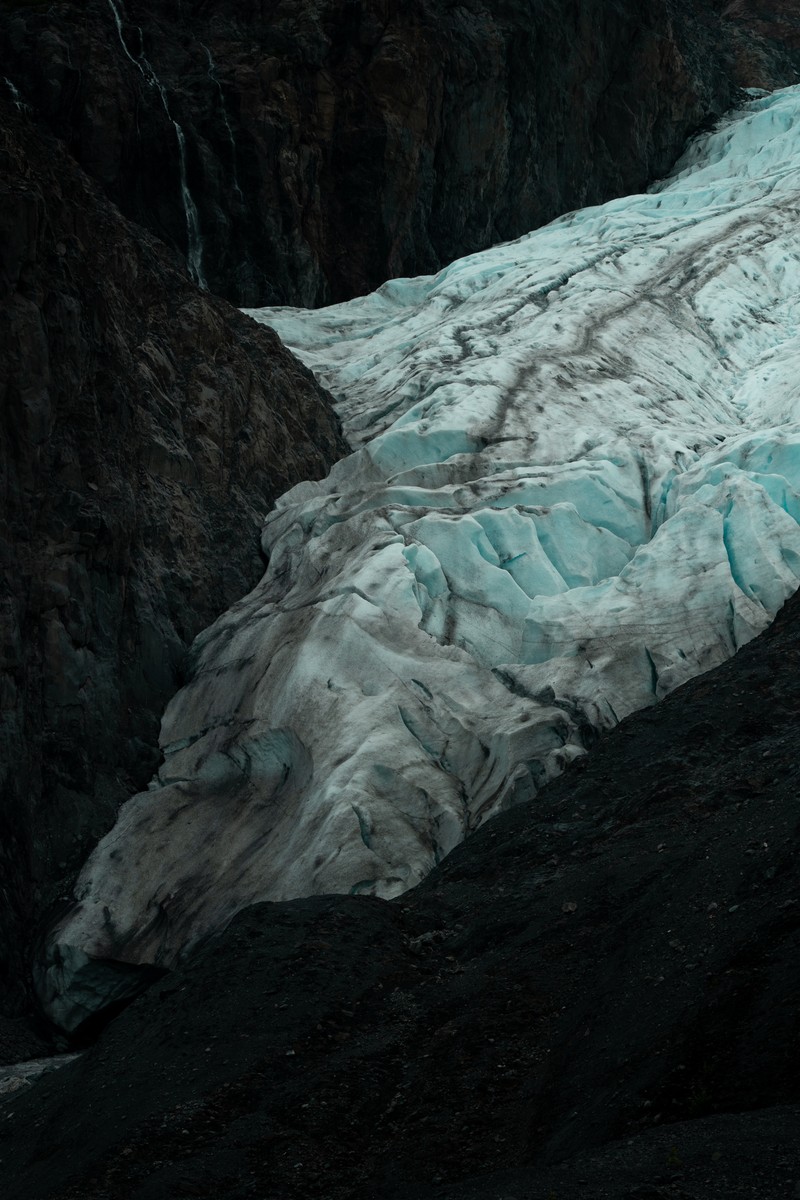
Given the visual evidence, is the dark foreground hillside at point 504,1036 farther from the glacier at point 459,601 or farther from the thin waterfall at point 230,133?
→ the thin waterfall at point 230,133

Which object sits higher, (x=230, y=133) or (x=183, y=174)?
(x=230, y=133)

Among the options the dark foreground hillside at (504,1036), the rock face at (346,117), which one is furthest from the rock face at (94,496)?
the rock face at (346,117)

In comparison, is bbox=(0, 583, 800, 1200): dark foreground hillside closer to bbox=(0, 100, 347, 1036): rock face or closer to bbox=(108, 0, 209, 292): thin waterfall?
bbox=(0, 100, 347, 1036): rock face

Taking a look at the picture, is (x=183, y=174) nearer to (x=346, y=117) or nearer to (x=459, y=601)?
(x=346, y=117)

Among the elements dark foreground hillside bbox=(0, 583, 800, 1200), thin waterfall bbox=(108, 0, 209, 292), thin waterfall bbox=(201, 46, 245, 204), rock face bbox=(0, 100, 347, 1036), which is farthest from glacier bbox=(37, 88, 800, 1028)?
thin waterfall bbox=(201, 46, 245, 204)

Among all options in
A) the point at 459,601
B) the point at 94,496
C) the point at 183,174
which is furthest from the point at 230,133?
the point at 459,601
